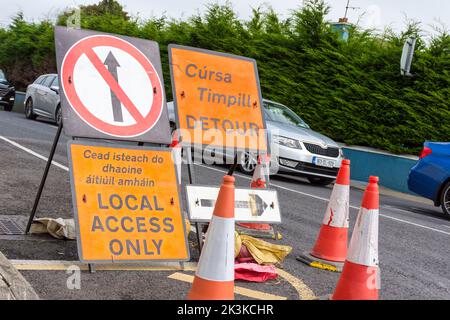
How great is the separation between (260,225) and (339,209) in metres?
0.99

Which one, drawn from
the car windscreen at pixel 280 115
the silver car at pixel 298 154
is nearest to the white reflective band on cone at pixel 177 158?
the silver car at pixel 298 154

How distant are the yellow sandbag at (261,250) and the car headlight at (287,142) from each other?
695 centimetres

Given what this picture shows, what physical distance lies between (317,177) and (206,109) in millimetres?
7549

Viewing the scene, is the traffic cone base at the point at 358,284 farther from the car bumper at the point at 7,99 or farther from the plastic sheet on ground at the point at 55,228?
the car bumper at the point at 7,99

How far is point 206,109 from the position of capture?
192 inches

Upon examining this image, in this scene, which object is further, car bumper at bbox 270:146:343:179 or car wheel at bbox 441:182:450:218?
car bumper at bbox 270:146:343:179

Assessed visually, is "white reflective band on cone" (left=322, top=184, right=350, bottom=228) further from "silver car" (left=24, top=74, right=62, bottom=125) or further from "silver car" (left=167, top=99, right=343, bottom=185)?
"silver car" (left=24, top=74, right=62, bottom=125)

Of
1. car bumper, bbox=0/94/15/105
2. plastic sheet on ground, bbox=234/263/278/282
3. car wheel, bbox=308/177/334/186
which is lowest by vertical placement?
car bumper, bbox=0/94/15/105

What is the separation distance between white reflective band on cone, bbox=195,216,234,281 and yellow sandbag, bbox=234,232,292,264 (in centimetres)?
118

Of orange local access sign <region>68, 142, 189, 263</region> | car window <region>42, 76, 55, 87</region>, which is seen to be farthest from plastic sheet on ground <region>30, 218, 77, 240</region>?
car window <region>42, 76, 55, 87</region>

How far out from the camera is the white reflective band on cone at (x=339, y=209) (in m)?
5.09

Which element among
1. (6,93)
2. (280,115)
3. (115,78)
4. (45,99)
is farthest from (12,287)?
(6,93)

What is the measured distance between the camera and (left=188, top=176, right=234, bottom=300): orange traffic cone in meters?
3.34
